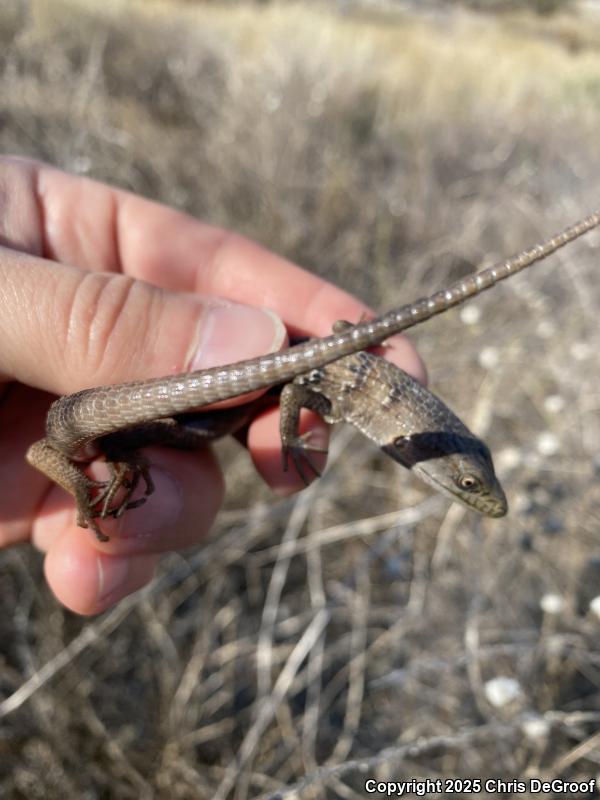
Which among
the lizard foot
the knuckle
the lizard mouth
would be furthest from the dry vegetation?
the knuckle

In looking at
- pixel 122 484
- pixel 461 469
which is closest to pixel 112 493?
pixel 122 484

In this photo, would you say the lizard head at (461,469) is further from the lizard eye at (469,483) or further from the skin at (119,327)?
the skin at (119,327)

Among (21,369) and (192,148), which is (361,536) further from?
(192,148)

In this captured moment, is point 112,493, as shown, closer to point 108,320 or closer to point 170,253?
point 108,320

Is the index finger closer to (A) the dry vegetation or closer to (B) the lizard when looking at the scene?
(B) the lizard

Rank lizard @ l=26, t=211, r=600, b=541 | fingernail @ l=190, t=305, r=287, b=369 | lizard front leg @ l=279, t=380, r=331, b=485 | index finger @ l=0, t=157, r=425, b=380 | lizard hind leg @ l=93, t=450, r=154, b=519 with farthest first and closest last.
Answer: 1. index finger @ l=0, t=157, r=425, b=380
2. lizard front leg @ l=279, t=380, r=331, b=485
3. lizard hind leg @ l=93, t=450, r=154, b=519
4. fingernail @ l=190, t=305, r=287, b=369
5. lizard @ l=26, t=211, r=600, b=541

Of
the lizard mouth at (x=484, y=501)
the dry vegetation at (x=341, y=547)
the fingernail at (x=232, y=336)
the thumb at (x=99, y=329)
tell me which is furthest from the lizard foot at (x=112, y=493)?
the lizard mouth at (x=484, y=501)

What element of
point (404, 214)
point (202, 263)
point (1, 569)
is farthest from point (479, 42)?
point (1, 569)

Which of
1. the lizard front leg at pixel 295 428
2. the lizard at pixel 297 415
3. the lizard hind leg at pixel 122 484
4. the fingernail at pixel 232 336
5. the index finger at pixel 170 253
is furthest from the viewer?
the index finger at pixel 170 253
